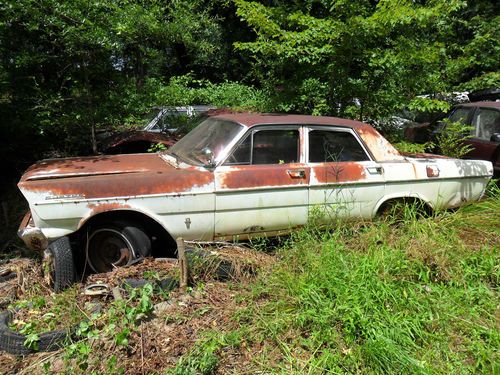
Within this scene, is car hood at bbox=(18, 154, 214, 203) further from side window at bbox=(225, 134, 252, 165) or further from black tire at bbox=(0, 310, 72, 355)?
black tire at bbox=(0, 310, 72, 355)

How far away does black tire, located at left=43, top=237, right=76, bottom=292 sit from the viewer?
3666mm

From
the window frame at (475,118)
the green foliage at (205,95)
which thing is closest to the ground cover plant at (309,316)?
the window frame at (475,118)

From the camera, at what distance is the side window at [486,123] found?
694 centimetres

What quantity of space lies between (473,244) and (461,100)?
7.48 meters

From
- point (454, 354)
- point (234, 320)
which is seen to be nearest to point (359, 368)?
point (454, 354)

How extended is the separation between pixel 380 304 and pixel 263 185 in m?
1.58

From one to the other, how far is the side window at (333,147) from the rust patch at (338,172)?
0.10 meters

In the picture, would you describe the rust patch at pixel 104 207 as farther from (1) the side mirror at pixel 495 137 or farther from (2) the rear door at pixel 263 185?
(1) the side mirror at pixel 495 137

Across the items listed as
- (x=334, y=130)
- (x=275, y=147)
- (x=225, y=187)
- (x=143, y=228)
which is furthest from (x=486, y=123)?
(x=143, y=228)

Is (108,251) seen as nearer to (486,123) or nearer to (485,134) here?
(485,134)

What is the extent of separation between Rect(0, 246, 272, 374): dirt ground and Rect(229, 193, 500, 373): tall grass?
0.19 meters

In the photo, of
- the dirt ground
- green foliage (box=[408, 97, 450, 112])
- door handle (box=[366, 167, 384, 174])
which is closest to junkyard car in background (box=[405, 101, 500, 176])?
green foliage (box=[408, 97, 450, 112])

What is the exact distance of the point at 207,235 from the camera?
422 centimetres

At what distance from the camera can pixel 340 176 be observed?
4551mm
